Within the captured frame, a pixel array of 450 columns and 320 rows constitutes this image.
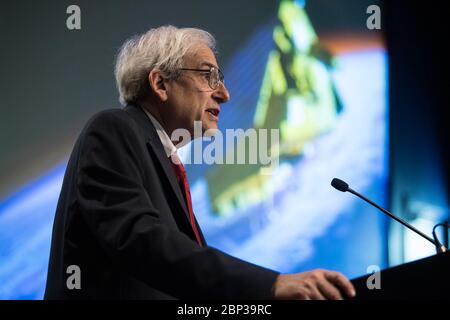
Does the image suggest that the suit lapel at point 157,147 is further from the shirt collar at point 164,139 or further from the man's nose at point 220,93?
the man's nose at point 220,93

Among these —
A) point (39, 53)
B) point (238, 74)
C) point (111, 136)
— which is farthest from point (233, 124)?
point (111, 136)

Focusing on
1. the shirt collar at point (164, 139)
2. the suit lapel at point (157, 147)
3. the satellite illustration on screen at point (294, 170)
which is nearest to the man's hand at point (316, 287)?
the suit lapel at point (157, 147)

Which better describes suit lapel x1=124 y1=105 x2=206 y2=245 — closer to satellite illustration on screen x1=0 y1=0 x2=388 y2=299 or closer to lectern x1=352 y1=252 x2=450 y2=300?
lectern x1=352 y1=252 x2=450 y2=300

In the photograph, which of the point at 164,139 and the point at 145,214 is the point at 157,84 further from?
the point at 145,214

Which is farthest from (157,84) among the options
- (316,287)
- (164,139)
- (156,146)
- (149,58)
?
(316,287)

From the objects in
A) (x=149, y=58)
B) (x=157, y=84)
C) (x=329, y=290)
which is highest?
(x=149, y=58)

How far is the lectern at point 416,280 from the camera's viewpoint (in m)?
1.18

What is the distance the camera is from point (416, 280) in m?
1.19

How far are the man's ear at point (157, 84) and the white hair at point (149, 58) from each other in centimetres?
2

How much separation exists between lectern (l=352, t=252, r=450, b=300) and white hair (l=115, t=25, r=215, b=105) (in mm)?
1122

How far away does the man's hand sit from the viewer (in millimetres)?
1100

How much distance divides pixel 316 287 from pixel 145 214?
1.33ft

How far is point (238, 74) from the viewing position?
379cm

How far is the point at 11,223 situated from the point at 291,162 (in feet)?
5.31
